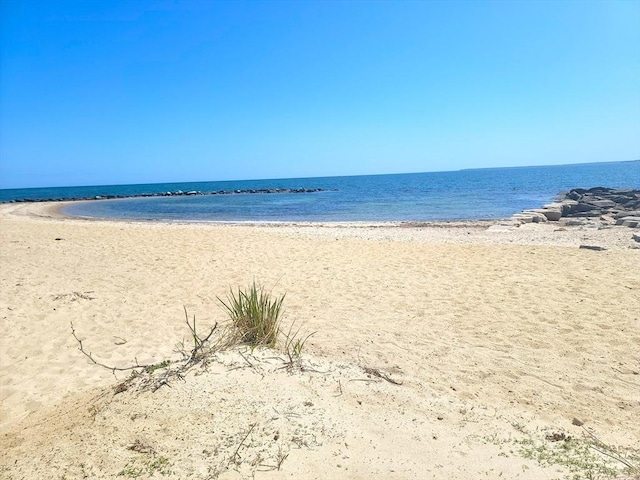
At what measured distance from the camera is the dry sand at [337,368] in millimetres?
2506

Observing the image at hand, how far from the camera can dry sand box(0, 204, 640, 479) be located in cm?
251

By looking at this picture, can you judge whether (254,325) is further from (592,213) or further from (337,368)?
(592,213)

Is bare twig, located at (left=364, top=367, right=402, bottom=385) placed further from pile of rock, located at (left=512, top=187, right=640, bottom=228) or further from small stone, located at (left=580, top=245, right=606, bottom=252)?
pile of rock, located at (left=512, top=187, right=640, bottom=228)

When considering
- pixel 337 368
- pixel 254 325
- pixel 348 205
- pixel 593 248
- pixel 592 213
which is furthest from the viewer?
pixel 348 205

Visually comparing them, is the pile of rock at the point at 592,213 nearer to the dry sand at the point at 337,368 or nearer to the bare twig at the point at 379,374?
the dry sand at the point at 337,368

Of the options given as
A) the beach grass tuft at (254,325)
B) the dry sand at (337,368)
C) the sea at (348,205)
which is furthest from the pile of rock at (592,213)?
the beach grass tuft at (254,325)

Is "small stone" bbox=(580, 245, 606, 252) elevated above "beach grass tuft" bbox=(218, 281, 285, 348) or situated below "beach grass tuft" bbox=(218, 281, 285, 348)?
below

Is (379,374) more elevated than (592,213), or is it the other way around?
(379,374)

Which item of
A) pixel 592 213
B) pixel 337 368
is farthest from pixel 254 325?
pixel 592 213

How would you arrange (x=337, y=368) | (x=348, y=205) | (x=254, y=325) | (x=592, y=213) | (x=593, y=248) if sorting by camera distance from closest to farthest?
1. (x=337, y=368)
2. (x=254, y=325)
3. (x=593, y=248)
4. (x=592, y=213)
5. (x=348, y=205)

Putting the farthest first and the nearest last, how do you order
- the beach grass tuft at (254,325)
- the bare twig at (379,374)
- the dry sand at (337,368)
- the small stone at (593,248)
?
1. the small stone at (593,248)
2. the beach grass tuft at (254,325)
3. the bare twig at (379,374)
4. the dry sand at (337,368)

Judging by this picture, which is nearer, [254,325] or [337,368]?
[337,368]

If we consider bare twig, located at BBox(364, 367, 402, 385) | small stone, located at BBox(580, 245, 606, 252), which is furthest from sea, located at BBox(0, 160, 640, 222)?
bare twig, located at BBox(364, 367, 402, 385)

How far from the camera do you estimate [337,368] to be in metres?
3.70
